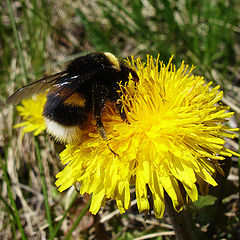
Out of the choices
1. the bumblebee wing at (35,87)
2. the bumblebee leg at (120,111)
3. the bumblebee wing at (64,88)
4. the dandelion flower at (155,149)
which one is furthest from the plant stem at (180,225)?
the bumblebee wing at (35,87)

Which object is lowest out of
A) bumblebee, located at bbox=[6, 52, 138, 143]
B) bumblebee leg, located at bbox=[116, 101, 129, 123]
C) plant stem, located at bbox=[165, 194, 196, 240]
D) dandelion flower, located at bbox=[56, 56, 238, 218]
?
plant stem, located at bbox=[165, 194, 196, 240]

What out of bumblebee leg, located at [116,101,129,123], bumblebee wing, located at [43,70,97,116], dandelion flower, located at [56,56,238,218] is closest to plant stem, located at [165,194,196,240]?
dandelion flower, located at [56,56,238,218]

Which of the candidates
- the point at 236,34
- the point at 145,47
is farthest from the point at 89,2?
the point at 236,34

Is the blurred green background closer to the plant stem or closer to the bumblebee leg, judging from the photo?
the plant stem

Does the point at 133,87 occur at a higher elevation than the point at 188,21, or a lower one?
higher

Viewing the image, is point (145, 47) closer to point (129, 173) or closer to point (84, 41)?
point (84, 41)

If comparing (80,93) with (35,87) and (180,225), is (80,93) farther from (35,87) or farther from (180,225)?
(180,225)

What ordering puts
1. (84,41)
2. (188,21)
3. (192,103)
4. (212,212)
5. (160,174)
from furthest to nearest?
(84,41) < (188,21) < (212,212) < (192,103) < (160,174)
